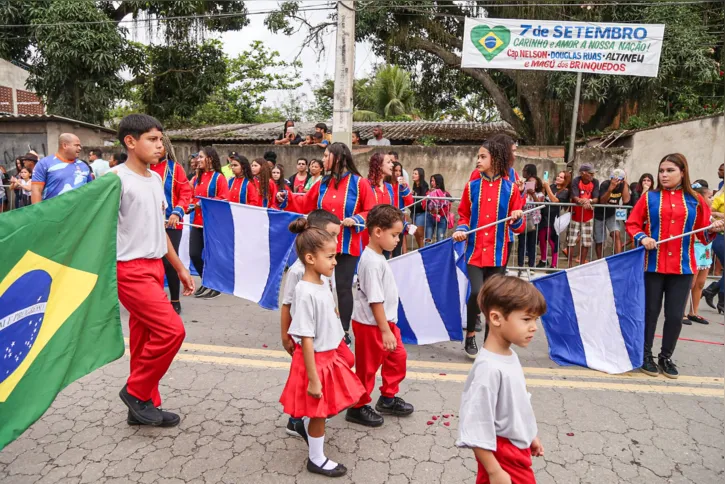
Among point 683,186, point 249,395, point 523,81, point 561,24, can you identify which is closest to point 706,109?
point 523,81

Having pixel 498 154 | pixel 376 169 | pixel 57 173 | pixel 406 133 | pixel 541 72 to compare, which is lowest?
pixel 57 173

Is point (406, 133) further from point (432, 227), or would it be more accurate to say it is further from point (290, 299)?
point (290, 299)

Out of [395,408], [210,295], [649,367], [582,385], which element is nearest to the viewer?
[395,408]

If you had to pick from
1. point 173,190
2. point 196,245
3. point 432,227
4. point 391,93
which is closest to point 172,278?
point 173,190

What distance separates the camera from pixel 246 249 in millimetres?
5879

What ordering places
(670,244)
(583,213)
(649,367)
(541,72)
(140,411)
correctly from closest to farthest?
1. (140,411)
2. (670,244)
3. (649,367)
4. (583,213)
5. (541,72)

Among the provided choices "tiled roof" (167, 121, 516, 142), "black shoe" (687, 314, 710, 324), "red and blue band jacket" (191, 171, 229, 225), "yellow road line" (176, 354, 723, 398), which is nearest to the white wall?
"tiled roof" (167, 121, 516, 142)

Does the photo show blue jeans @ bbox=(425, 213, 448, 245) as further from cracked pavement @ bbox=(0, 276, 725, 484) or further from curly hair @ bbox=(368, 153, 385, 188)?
cracked pavement @ bbox=(0, 276, 725, 484)

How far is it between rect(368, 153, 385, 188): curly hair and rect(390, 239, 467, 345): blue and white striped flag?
1.11 m

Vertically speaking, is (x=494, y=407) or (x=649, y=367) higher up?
(x=494, y=407)

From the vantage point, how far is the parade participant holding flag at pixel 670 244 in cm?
448

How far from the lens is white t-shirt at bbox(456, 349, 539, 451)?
209cm

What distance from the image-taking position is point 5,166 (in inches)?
668

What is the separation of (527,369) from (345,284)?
5.46 ft
